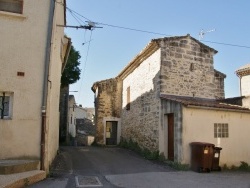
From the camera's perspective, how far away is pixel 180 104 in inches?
454

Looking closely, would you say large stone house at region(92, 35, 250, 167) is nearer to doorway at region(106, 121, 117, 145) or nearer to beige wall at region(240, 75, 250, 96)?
doorway at region(106, 121, 117, 145)

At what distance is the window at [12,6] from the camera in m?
9.05

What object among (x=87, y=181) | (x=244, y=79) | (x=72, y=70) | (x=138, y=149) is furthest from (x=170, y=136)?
(x=72, y=70)

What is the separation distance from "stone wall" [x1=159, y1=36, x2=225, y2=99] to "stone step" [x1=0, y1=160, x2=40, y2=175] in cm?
739

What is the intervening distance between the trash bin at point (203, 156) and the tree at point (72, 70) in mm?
14100

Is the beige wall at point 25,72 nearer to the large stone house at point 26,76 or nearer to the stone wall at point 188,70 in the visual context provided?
the large stone house at point 26,76

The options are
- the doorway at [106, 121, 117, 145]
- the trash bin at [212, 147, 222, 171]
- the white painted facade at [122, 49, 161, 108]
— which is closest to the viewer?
the trash bin at [212, 147, 222, 171]

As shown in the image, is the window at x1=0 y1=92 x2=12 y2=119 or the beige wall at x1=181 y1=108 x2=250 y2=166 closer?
the window at x1=0 y1=92 x2=12 y2=119

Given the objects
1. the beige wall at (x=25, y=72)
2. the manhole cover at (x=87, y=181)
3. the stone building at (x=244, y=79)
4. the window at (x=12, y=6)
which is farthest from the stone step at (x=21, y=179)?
the stone building at (x=244, y=79)

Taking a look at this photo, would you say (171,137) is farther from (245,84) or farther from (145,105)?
(245,84)

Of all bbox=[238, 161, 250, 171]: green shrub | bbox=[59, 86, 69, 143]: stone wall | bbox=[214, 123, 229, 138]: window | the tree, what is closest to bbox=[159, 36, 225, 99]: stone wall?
bbox=[214, 123, 229, 138]: window

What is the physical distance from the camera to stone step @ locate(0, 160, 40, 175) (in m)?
7.38

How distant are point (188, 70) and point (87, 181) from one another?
8.36 metres

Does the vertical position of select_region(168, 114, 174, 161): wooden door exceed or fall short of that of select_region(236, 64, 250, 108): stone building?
it falls short
